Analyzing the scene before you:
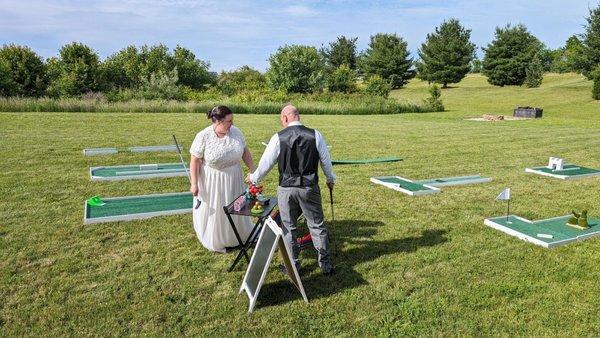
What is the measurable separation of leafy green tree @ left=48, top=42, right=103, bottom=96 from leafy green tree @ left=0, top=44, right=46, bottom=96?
1016mm

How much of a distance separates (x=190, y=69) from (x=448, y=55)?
34823 mm

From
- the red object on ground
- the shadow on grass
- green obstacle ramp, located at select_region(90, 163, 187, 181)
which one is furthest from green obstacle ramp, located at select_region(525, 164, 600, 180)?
green obstacle ramp, located at select_region(90, 163, 187, 181)

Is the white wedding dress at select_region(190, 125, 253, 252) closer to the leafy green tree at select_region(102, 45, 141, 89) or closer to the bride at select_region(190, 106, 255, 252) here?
the bride at select_region(190, 106, 255, 252)

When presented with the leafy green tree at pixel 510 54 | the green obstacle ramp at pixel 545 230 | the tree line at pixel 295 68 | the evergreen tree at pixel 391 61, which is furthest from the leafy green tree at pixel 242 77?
the green obstacle ramp at pixel 545 230

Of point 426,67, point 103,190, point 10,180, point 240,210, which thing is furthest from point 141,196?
point 426,67

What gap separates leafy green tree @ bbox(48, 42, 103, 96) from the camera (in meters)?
34.9

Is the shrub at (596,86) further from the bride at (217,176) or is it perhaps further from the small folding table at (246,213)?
the small folding table at (246,213)

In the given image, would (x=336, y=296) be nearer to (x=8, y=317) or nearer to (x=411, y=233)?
(x=411, y=233)

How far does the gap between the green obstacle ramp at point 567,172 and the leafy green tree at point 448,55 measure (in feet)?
170

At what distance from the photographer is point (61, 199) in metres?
8.35

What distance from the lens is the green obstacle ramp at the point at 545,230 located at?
642 centimetres

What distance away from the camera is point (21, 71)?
32.4 m

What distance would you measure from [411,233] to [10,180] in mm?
Result: 8718

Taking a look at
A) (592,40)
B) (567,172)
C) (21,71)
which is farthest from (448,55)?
(567,172)
